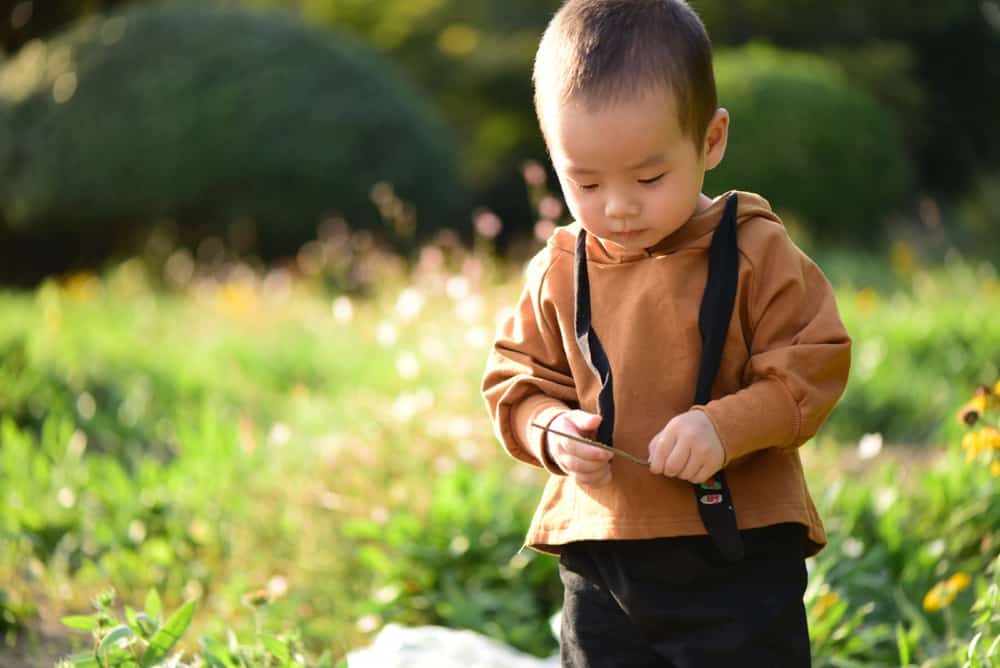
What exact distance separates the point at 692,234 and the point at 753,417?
34 centimetres

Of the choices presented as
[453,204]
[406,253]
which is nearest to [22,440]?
[406,253]

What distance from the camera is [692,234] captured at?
2.22 metres

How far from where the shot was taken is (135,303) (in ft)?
31.0

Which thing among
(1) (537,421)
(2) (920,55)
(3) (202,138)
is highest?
(3) (202,138)

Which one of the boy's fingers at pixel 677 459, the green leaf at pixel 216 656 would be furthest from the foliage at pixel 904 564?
the green leaf at pixel 216 656

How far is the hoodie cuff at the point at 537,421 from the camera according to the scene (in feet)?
7.41

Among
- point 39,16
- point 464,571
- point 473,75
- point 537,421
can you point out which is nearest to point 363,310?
point 464,571

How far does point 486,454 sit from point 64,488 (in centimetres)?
159

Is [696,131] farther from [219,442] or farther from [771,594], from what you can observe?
[219,442]

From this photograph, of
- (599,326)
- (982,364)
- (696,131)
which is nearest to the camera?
(696,131)

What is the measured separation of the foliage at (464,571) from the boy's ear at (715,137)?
1.80 meters

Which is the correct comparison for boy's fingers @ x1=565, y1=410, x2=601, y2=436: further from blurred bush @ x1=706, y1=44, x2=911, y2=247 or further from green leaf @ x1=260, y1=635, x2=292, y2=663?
blurred bush @ x1=706, y1=44, x2=911, y2=247

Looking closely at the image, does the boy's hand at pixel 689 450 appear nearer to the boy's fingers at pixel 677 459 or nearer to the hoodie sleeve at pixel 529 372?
the boy's fingers at pixel 677 459

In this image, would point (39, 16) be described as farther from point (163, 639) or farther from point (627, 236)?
point (627, 236)
